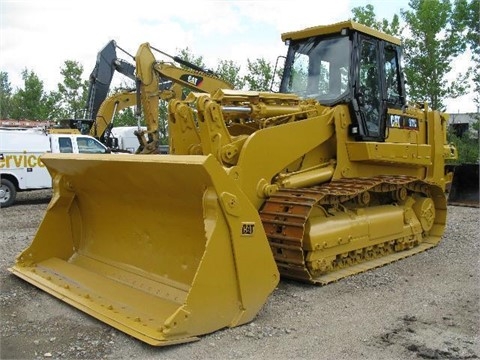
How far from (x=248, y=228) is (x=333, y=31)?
3.55 m

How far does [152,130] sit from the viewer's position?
10781mm

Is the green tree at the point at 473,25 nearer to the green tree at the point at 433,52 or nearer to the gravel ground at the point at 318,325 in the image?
the green tree at the point at 433,52

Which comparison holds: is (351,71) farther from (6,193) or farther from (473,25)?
(473,25)

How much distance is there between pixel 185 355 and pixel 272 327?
2.80 feet

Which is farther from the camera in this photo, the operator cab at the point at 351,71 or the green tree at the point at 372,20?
the green tree at the point at 372,20

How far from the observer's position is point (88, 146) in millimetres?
13406

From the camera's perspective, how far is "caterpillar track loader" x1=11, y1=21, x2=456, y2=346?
4.27m

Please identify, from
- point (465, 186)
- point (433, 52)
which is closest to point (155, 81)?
point (465, 186)

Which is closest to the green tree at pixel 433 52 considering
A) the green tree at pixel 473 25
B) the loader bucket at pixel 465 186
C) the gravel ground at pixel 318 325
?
the green tree at pixel 473 25

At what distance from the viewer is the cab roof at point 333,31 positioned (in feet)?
21.9

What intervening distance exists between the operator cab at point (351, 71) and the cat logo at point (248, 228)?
2770 mm

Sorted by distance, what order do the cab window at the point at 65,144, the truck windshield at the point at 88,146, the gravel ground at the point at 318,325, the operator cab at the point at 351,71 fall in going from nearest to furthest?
the gravel ground at the point at 318,325 < the operator cab at the point at 351,71 < the cab window at the point at 65,144 < the truck windshield at the point at 88,146

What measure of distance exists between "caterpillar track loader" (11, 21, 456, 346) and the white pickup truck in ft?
23.8

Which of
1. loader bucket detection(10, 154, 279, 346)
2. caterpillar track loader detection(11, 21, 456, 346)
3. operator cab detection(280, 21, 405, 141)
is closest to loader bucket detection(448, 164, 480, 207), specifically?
caterpillar track loader detection(11, 21, 456, 346)
